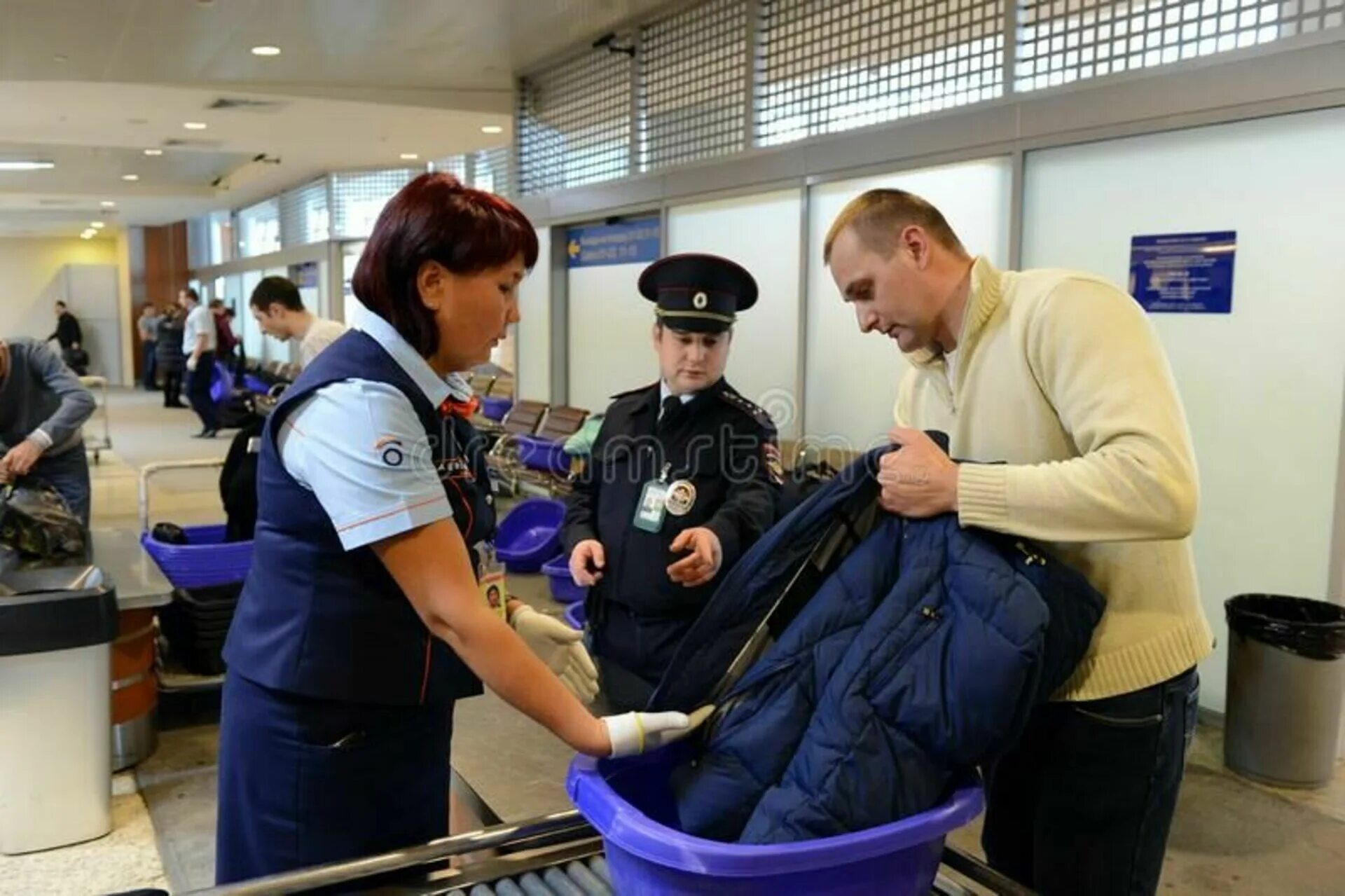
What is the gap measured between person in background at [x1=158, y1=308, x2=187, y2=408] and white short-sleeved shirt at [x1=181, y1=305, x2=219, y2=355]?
3.04 meters

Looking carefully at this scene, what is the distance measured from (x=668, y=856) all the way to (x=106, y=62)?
26.0 feet

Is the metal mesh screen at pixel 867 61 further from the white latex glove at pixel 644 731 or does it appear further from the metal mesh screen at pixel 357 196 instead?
the metal mesh screen at pixel 357 196

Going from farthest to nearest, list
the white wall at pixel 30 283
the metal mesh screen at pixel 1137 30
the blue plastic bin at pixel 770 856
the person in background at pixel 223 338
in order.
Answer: the white wall at pixel 30 283 < the person in background at pixel 223 338 < the metal mesh screen at pixel 1137 30 < the blue plastic bin at pixel 770 856

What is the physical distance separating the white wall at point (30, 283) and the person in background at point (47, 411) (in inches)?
858

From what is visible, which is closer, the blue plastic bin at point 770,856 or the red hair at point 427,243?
the blue plastic bin at point 770,856

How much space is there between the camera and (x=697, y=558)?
240cm

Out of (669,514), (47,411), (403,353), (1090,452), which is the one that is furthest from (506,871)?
(47,411)

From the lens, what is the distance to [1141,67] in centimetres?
379

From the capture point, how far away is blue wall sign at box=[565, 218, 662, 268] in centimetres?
684

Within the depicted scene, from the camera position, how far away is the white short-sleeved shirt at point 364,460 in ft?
3.84

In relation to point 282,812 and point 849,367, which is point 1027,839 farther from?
point 849,367

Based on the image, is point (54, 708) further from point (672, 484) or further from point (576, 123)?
point (576, 123)

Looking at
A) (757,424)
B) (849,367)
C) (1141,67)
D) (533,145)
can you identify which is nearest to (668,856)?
(757,424)

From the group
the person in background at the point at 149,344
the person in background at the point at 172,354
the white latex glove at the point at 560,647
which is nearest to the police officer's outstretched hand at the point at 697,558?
the white latex glove at the point at 560,647
